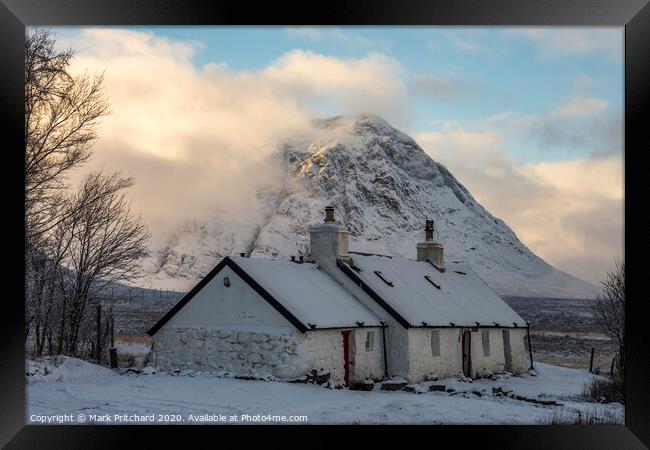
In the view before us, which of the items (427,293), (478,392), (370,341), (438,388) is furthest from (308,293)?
(427,293)

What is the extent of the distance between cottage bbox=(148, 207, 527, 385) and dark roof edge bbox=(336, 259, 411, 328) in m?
0.03

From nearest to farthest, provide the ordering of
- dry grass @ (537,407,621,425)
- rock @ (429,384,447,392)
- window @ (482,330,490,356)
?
dry grass @ (537,407,621,425) < rock @ (429,384,447,392) < window @ (482,330,490,356)

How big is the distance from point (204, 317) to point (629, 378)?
14.2 metres

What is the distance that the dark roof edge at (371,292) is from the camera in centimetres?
3002

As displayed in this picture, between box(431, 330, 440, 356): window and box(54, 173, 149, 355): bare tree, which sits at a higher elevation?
box(54, 173, 149, 355): bare tree

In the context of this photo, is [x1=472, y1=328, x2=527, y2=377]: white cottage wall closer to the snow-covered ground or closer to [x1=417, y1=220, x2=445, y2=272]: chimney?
[x1=417, y1=220, x2=445, y2=272]: chimney

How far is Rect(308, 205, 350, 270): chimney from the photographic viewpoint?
31922mm

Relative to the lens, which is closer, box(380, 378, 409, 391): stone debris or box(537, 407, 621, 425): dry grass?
box(537, 407, 621, 425): dry grass

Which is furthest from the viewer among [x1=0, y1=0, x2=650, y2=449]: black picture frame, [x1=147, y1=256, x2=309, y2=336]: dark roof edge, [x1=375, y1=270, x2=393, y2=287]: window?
[x1=375, y1=270, x2=393, y2=287]: window

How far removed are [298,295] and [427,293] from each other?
704 centimetres

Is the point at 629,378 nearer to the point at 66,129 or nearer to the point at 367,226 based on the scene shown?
the point at 66,129

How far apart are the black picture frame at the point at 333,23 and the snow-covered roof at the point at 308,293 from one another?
10.3 m

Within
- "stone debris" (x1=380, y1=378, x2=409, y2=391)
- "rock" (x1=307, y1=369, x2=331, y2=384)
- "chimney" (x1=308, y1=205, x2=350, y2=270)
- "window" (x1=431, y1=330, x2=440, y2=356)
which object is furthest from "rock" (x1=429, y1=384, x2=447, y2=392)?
"chimney" (x1=308, y1=205, x2=350, y2=270)

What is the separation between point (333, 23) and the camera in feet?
56.1
